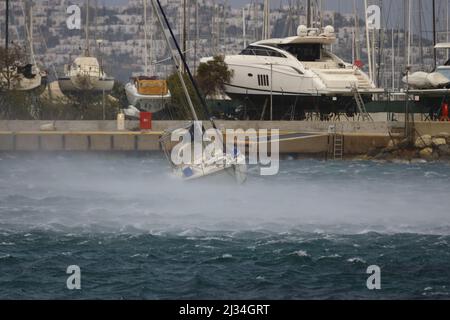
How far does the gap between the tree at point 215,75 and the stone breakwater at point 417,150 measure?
1258 cm

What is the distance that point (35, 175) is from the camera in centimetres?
5619

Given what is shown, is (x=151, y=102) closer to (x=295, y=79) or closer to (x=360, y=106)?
(x=295, y=79)

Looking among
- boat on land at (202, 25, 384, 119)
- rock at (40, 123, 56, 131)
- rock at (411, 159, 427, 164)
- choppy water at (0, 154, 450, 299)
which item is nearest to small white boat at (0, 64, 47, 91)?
rock at (40, 123, 56, 131)

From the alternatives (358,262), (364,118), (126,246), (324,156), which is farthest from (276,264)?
(364,118)

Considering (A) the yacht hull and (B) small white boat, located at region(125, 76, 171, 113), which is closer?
(A) the yacht hull

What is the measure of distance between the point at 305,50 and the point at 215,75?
5.28 metres

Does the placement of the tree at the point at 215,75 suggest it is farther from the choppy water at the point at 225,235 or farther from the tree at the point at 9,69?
the choppy water at the point at 225,235

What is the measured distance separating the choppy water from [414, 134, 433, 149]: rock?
264 inches

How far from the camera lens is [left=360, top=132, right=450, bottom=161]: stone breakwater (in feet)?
205

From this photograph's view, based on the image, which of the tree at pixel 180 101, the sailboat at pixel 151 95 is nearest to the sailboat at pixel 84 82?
the sailboat at pixel 151 95

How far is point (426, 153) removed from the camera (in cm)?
6253

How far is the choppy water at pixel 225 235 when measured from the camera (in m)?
31.3

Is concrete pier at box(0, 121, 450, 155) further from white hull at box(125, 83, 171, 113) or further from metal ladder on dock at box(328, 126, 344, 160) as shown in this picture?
white hull at box(125, 83, 171, 113)
